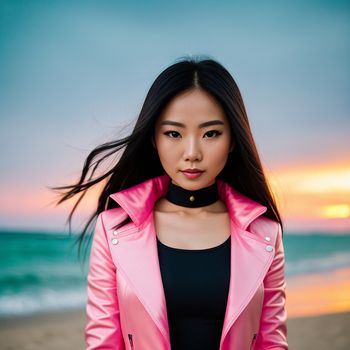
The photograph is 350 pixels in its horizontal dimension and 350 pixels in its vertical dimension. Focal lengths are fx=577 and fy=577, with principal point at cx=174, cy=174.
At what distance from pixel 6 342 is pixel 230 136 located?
15.4 feet

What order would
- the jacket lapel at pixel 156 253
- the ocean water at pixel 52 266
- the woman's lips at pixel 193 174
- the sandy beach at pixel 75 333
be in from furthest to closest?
the ocean water at pixel 52 266 → the sandy beach at pixel 75 333 → the woman's lips at pixel 193 174 → the jacket lapel at pixel 156 253

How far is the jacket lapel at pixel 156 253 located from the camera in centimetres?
217

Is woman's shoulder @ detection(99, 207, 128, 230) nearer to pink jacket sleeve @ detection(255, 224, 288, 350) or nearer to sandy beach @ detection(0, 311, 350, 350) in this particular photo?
pink jacket sleeve @ detection(255, 224, 288, 350)

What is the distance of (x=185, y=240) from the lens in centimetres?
238

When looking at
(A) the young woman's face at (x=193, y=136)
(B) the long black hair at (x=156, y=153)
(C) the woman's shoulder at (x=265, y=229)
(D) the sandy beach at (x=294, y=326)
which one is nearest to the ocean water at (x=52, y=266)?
(D) the sandy beach at (x=294, y=326)

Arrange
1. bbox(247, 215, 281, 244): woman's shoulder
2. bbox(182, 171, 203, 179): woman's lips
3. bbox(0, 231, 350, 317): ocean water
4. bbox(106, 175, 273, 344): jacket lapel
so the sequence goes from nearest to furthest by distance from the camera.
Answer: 1. bbox(106, 175, 273, 344): jacket lapel
2. bbox(182, 171, 203, 179): woman's lips
3. bbox(247, 215, 281, 244): woman's shoulder
4. bbox(0, 231, 350, 317): ocean water

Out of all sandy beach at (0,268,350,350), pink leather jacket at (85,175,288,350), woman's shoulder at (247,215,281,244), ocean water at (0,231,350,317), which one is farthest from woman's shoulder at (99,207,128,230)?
ocean water at (0,231,350,317)

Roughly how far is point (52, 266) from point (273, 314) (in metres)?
10.1

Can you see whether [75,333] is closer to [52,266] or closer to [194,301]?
[194,301]

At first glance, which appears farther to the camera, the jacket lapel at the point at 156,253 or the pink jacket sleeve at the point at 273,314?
the pink jacket sleeve at the point at 273,314

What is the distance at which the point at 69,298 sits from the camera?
937 centimetres

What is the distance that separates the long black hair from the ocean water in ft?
18.9

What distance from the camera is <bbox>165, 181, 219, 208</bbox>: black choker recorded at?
2.49m

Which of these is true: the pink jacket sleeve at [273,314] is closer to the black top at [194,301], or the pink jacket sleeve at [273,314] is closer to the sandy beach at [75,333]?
the black top at [194,301]
